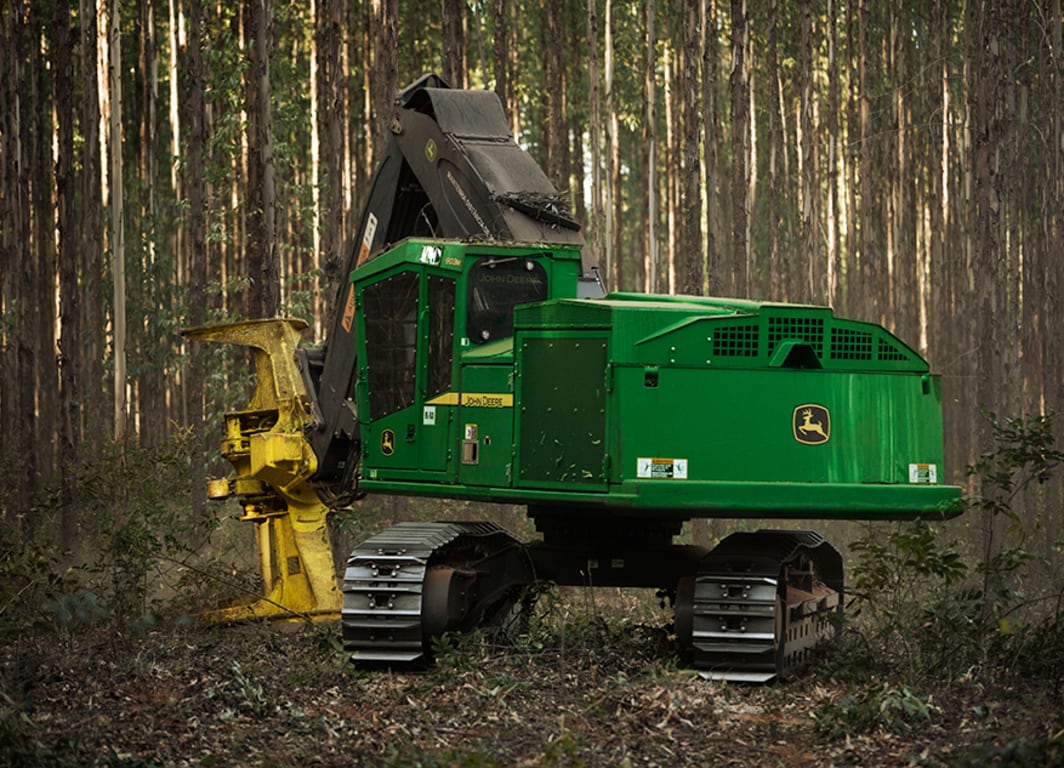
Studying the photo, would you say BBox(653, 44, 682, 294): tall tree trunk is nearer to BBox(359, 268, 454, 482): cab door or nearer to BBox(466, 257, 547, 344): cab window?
BBox(359, 268, 454, 482): cab door

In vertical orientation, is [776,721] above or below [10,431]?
below

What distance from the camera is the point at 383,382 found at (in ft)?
37.7

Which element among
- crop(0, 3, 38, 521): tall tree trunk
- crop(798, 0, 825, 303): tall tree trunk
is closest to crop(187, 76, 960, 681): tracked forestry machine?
crop(0, 3, 38, 521): tall tree trunk

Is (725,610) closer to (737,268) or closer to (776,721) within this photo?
(776,721)

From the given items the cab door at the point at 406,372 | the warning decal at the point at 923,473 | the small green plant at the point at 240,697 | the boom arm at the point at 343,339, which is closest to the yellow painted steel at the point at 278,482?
the boom arm at the point at 343,339

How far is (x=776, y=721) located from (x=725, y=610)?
1351 mm

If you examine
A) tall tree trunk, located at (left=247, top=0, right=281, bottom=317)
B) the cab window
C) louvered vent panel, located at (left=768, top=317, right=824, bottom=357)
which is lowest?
louvered vent panel, located at (left=768, top=317, right=824, bottom=357)

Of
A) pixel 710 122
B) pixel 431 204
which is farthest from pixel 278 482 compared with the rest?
pixel 710 122

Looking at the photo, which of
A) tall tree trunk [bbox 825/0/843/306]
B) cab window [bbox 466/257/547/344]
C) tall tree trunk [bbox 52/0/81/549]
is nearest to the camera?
cab window [bbox 466/257/547/344]

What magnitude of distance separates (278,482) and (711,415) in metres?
4.66

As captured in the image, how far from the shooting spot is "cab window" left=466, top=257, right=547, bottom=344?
35.6ft

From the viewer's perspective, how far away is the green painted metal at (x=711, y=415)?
31.9 feet

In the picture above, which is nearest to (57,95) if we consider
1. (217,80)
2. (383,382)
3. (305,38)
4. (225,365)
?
(217,80)

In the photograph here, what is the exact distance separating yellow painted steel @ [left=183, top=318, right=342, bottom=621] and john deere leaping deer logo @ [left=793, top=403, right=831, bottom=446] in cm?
462
